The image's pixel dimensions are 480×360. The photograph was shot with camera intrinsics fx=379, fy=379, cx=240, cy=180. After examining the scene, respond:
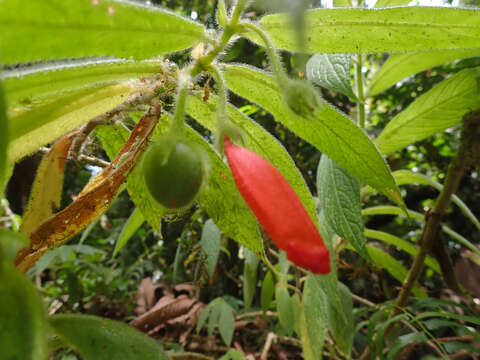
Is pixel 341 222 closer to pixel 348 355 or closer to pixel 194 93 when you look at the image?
pixel 194 93

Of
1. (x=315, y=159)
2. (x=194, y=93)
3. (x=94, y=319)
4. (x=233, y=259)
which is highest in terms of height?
(x=194, y=93)

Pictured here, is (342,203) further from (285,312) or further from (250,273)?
(250,273)

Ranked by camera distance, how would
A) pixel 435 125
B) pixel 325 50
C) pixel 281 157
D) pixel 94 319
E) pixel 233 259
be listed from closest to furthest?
pixel 94 319, pixel 325 50, pixel 281 157, pixel 435 125, pixel 233 259

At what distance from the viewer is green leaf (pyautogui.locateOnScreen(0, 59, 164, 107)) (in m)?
0.45

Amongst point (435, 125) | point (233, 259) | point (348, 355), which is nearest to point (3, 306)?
point (348, 355)

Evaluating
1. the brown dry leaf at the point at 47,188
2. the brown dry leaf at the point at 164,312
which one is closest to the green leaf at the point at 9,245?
the brown dry leaf at the point at 47,188

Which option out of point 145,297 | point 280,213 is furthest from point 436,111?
point 145,297

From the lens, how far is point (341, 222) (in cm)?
75

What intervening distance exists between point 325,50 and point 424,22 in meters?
0.16

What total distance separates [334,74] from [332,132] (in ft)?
0.42

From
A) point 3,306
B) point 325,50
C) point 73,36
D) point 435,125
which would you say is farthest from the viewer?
point 435,125

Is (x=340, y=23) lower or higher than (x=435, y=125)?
higher

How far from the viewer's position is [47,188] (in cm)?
65

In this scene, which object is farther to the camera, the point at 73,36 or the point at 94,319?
the point at 94,319
